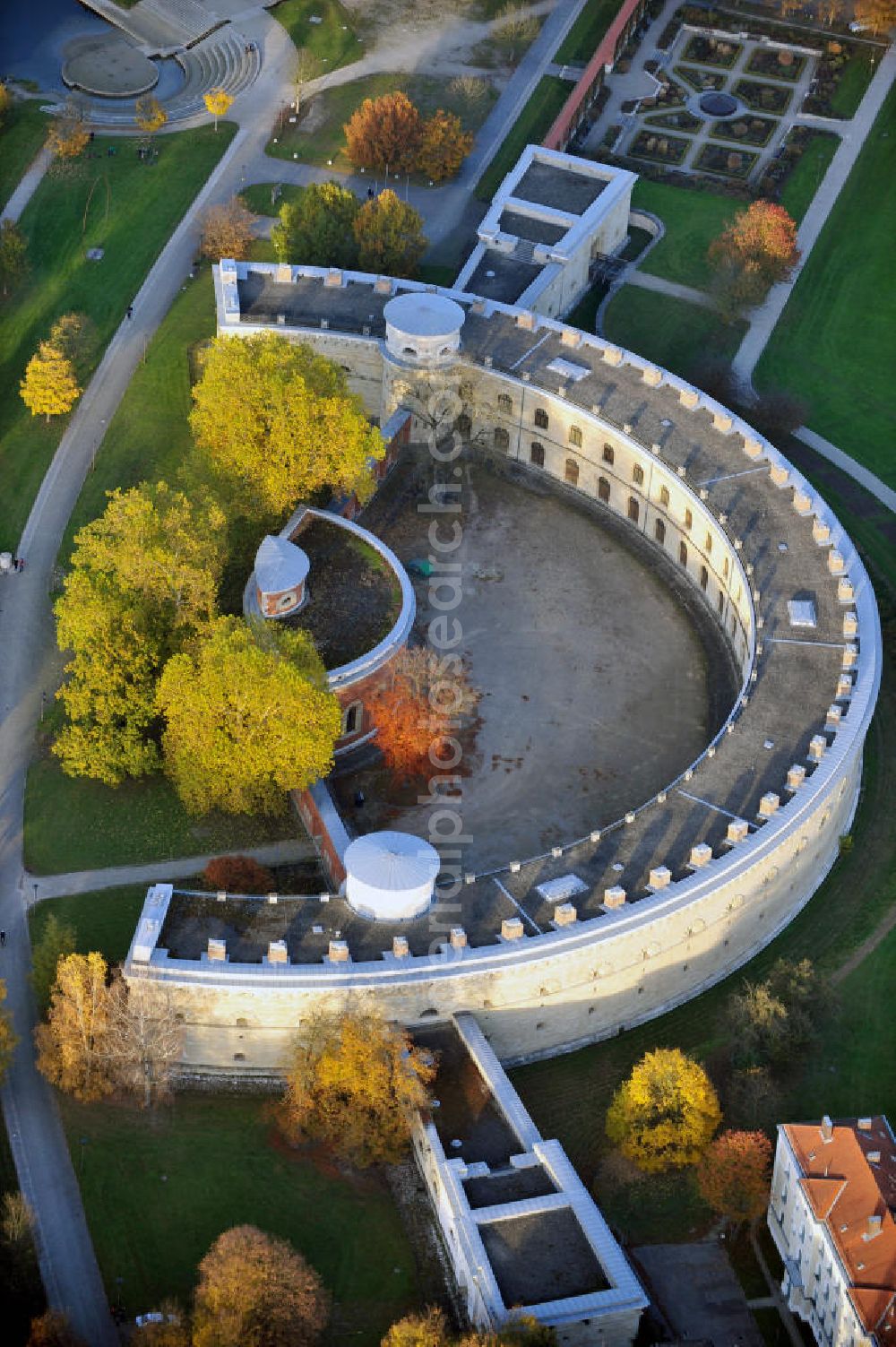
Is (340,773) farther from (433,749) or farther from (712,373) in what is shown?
(712,373)

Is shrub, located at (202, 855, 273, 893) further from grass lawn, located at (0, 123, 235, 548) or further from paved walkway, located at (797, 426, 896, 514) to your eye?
paved walkway, located at (797, 426, 896, 514)

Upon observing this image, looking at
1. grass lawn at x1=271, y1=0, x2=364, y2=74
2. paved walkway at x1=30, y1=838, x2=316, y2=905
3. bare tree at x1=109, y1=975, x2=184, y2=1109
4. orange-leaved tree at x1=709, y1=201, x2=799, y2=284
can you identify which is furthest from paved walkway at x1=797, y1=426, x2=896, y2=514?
bare tree at x1=109, y1=975, x2=184, y2=1109

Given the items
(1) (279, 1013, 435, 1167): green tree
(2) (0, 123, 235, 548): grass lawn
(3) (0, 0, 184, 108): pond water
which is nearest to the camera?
(1) (279, 1013, 435, 1167): green tree

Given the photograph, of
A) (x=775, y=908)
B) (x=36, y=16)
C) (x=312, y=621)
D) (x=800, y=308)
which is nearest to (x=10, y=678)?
(x=312, y=621)

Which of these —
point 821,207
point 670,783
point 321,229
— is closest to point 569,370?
point 321,229

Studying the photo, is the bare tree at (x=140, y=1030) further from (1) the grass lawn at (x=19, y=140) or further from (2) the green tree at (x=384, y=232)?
(1) the grass lawn at (x=19, y=140)

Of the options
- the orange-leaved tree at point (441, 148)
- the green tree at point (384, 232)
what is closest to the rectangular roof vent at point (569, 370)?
the green tree at point (384, 232)
